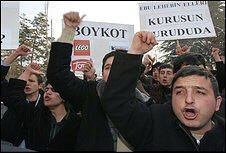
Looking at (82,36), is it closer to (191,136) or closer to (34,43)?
(191,136)

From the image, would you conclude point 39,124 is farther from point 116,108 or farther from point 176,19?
point 176,19

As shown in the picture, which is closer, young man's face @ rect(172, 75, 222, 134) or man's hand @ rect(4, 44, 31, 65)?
young man's face @ rect(172, 75, 222, 134)

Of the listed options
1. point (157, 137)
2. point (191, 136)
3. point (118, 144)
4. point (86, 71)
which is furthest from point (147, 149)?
point (86, 71)

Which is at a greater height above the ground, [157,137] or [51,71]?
[51,71]

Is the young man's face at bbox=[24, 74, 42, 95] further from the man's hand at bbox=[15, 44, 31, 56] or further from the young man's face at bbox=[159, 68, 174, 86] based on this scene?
the young man's face at bbox=[159, 68, 174, 86]

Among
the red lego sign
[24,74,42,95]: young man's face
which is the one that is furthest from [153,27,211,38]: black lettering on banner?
[24,74,42,95]: young man's face

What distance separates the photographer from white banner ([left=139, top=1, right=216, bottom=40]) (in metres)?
6.18

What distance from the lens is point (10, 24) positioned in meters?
4.86

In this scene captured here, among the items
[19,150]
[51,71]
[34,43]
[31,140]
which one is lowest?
[31,140]

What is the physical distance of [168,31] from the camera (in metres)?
6.20

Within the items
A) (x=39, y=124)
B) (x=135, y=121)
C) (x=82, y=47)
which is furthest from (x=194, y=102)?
(x=82, y=47)

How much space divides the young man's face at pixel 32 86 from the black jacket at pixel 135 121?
2327mm

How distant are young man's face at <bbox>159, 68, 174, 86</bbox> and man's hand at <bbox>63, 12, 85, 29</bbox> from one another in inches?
82.2

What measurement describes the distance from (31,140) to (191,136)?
1.90 metres
